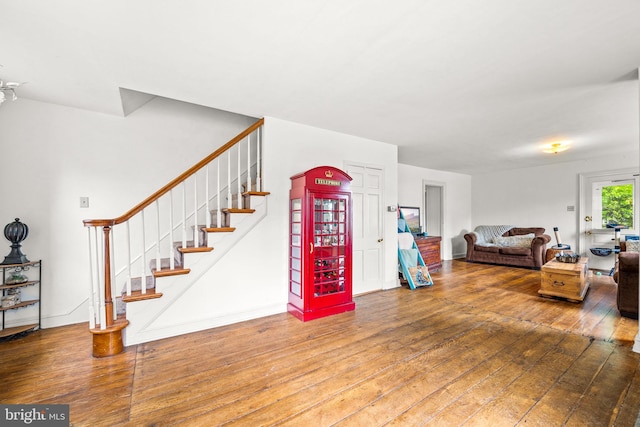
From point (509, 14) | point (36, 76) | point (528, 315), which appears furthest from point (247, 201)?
point (528, 315)

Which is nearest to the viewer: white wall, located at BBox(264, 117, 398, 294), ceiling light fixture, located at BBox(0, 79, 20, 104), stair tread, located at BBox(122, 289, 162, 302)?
ceiling light fixture, located at BBox(0, 79, 20, 104)

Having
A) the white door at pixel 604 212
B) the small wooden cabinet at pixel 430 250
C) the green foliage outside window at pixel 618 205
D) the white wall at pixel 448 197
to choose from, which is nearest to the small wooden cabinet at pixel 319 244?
the small wooden cabinet at pixel 430 250

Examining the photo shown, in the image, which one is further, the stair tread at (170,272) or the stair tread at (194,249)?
the stair tread at (194,249)

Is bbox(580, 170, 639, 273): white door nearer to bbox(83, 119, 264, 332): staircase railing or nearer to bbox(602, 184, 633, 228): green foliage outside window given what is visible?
bbox(602, 184, 633, 228): green foliage outside window

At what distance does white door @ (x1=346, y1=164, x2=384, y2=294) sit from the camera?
4.25 m

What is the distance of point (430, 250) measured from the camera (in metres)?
5.97

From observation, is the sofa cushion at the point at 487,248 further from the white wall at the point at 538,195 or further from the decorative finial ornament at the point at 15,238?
the decorative finial ornament at the point at 15,238

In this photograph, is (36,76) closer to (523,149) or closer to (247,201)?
(247,201)

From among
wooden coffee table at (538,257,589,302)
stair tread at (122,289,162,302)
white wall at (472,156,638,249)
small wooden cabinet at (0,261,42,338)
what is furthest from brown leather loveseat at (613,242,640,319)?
small wooden cabinet at (0,261,42,338)

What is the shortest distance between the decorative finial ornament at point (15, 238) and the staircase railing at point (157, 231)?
546 millimetres

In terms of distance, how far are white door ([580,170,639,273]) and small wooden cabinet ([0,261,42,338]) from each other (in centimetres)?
928

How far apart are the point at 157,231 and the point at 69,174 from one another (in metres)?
1.24

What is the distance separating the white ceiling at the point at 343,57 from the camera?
5.62 ft

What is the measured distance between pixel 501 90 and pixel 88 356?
181 inches
